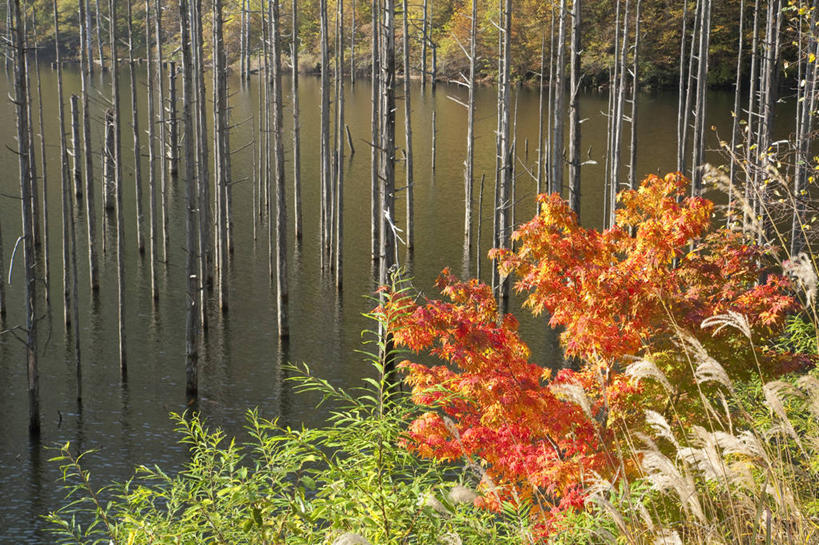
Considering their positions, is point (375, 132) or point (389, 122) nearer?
point (389, 122)

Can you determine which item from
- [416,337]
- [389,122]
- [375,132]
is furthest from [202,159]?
[416,337]

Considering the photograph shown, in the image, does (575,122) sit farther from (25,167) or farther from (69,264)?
(69,264)

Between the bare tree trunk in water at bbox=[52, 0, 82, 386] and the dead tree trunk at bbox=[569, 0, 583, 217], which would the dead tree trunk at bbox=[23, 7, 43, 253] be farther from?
the dead tree trunk at bbox=[569, 0, 583, 217]

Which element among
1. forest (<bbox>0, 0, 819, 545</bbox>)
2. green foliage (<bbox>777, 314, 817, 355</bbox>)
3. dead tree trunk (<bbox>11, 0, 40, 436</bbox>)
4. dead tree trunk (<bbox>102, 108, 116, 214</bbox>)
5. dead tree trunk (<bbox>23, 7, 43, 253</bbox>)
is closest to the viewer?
forest (<bbox>0, 0, 819, 545</bbox>)

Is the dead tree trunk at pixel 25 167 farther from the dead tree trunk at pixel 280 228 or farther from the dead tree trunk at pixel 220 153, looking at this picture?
the dead tree trunk at pixel 280 228

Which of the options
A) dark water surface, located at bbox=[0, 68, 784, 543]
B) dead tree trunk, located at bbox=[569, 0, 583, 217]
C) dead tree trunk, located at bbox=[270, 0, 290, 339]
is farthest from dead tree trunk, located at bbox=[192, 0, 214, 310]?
dead tree trunk, located at bbox=[569, 0, 583, 217]

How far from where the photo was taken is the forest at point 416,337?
195 inches

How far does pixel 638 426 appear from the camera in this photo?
32.2 ft

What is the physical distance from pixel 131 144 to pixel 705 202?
126 ft

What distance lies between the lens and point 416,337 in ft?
35.2

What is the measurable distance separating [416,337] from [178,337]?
438 inches

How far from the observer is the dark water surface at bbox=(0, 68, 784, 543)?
14.7 metres

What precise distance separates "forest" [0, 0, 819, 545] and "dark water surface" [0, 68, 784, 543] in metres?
0.10

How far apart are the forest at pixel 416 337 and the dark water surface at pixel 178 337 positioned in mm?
97
